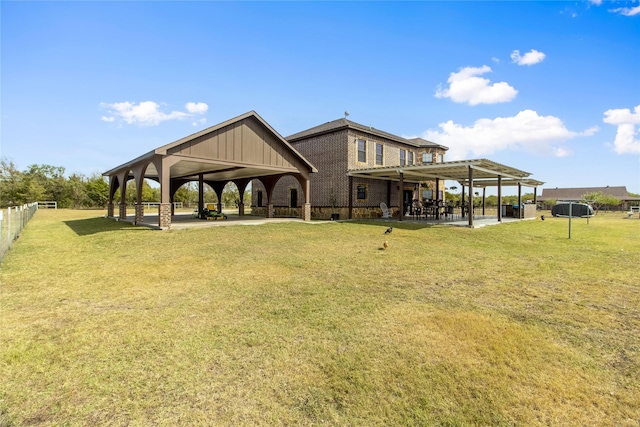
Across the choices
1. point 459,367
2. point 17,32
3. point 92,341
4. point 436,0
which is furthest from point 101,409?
point 436,0

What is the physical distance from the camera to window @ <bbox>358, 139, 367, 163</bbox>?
21062mm

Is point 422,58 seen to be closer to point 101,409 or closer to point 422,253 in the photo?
point 422,253

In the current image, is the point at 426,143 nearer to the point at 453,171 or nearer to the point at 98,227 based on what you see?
the point at 453,171

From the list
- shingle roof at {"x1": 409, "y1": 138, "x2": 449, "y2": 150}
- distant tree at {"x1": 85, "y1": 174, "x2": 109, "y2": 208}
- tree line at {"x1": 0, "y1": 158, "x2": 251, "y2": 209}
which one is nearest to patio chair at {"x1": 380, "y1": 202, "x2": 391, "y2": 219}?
shingle roof at {"x1": 409, "y1": 138, "x2": 449, "y2": 150}

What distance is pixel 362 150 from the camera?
2125 cm

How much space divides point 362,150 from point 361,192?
3098 mm

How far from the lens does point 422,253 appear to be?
351 inches

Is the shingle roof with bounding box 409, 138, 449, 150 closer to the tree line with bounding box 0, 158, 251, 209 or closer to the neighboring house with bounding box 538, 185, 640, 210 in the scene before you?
the tree line with bounding box 0, 158, 251, 209

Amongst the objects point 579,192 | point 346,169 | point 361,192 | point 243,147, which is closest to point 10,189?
point 243,147

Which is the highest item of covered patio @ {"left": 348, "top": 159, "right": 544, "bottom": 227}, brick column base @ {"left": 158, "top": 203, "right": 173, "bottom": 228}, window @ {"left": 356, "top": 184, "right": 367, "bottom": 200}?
covered patio @ {"left": 348, "top": 159, "right": 544, "bottom": 227}

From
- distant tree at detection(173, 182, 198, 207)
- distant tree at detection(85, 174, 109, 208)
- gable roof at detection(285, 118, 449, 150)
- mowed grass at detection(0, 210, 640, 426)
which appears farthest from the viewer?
distant tree at detection(173, 182, 198, 207)

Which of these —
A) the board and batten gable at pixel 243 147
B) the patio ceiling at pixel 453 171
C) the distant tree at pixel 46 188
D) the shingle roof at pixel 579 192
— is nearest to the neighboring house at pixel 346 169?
the patio ceiling at pixel 453 171

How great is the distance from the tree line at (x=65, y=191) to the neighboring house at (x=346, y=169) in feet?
85.0

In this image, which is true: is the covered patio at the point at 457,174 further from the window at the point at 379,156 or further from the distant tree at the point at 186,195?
the distant tree at the point at 186,195
